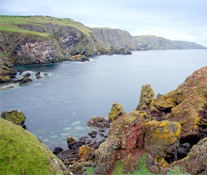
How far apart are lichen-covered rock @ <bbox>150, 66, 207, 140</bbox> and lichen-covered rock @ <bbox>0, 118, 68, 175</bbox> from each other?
840 inches

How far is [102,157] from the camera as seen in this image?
24.3 m

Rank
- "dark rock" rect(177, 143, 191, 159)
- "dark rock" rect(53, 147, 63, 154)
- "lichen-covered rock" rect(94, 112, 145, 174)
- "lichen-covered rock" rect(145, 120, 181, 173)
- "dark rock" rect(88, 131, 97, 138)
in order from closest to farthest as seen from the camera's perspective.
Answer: "lichen-covered rock" rect(94, 112, 145, 174) < "lichen-covered rock" rect(145, 120, 181, 173) < "dark rock" rect(177, 143, 191, 159) < "dark rock" rect(53, 147, 63, 154) < "dark rock" rect(88, 131, 97, 138)

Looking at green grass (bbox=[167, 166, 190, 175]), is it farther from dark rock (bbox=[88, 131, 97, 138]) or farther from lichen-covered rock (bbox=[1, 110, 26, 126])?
lichen-covered rock (bbox=[1, 110, 26, 126])

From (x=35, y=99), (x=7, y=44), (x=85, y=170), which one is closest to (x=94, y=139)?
(x=85, y=170)

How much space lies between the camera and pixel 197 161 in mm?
20016

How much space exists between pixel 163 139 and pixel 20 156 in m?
19.5

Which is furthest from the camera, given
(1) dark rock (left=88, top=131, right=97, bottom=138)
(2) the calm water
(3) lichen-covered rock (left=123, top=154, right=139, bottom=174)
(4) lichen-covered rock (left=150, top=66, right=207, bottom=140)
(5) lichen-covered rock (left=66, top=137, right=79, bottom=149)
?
(2) the calm water

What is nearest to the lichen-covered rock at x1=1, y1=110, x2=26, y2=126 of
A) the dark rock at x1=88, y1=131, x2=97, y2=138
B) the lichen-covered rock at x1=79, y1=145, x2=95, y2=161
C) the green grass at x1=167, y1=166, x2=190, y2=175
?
the dark rock at x1=88, y1=131, x2=97, y2=138

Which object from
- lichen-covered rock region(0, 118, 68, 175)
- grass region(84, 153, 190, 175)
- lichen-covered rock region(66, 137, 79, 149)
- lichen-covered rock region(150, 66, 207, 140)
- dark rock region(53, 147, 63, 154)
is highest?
lichen-covered rock region(150, 66, 207, 140)

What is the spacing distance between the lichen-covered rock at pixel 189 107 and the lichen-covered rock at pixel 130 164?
1051 cm

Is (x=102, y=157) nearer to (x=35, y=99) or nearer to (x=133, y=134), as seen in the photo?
(x=133, y=134)

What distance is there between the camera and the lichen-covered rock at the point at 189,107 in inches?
1136

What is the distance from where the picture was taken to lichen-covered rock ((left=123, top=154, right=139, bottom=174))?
76.4ft

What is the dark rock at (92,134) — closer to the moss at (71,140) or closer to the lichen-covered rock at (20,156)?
the moss at (71,140)
